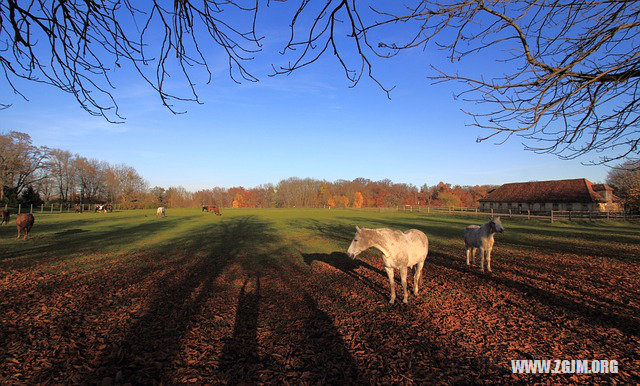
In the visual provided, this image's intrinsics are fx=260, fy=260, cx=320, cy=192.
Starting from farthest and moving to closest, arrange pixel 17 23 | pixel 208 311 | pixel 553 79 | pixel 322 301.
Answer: pixel 322 301
pixel 208 311
pixel 553 79
pixel 17 23

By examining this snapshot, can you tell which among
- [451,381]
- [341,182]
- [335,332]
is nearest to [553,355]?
[451,381]

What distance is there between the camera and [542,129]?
137 inches

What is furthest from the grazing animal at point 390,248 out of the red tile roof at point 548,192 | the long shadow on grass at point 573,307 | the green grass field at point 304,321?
the red tile roof at point 548,192

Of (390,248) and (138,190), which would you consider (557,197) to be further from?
(138,190)

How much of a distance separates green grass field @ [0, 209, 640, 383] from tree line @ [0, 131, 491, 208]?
54227mm

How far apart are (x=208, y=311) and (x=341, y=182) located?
11938 cm

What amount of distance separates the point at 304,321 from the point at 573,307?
6521 mm

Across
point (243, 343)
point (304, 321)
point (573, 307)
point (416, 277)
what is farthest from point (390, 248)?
point (573, 307)

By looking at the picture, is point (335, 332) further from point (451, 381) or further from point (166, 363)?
point (166, 363)

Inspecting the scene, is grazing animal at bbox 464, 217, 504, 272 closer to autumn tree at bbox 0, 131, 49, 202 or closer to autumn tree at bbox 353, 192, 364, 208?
autumn tree at bbox 0, 131, 49, 202

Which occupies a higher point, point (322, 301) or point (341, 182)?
point (341, 182)

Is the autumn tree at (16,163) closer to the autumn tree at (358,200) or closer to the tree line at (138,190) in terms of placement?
the tree line at (138,190)

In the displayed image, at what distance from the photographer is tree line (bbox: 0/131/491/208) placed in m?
46.6

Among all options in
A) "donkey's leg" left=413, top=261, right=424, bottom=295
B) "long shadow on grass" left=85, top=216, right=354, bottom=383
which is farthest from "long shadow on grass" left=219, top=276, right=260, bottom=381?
"donkey's leg" left=413, top=261, right=424, bottom=295
